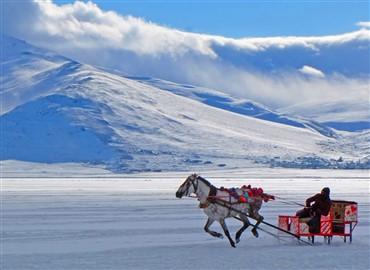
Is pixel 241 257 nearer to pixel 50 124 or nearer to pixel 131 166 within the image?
pixel 131 166

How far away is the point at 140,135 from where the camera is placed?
154 m

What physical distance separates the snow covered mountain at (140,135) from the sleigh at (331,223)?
101 meters

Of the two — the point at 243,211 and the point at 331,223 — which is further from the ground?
the point at 243,211

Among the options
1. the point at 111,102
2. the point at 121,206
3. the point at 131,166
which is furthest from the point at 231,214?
the point at 111,102

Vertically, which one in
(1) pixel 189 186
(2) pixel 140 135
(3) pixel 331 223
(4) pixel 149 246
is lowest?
(4) pixel 149 246

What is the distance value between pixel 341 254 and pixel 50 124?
143 meters

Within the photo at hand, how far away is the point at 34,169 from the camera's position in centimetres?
12481

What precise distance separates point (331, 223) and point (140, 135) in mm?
136345

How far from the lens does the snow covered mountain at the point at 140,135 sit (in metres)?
137

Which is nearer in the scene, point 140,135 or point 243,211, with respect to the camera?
point 243,211

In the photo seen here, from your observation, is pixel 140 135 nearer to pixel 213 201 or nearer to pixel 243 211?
pixel 243 211

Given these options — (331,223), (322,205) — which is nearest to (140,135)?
(331,223)

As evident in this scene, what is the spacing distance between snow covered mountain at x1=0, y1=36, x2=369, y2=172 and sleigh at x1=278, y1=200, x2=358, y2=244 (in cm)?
10106

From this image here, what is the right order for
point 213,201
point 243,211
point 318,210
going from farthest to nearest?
point 243,211 → point 213,201 → point 318,210
